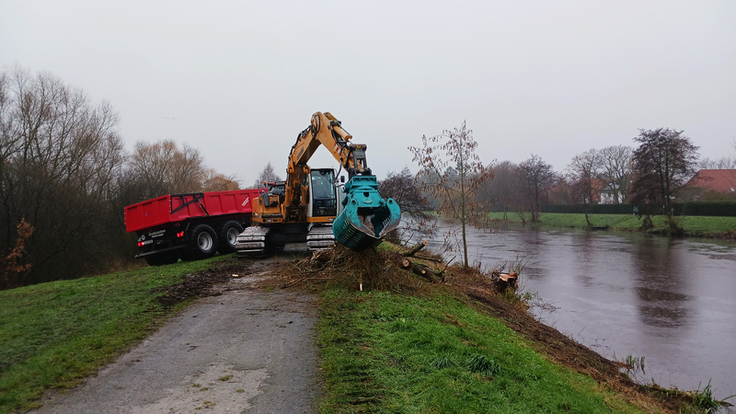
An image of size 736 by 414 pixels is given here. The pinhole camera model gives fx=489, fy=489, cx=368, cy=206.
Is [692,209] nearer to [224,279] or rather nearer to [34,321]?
A: [224,279]

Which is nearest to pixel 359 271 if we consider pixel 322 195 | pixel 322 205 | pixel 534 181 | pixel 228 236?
pixel 322 205

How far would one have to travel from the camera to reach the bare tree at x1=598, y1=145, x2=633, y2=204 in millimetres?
56500

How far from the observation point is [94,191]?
979 inches

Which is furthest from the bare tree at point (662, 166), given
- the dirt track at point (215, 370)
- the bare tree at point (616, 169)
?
the dirt track at point (215, 370)

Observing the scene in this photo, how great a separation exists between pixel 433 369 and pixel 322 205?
9.17 metres

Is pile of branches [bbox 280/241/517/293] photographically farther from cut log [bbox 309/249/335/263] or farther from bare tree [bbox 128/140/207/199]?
bare tree [bbox 128/140/207/199]

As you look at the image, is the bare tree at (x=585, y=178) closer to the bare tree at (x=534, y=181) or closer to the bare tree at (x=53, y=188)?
the bare tree at (x=534, y=181)

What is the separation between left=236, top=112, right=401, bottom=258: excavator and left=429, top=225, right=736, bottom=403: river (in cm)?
548

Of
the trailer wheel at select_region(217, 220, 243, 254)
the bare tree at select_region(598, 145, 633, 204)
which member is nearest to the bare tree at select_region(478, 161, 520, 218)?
the bare tree at select_region(598, 145, 633, 204)

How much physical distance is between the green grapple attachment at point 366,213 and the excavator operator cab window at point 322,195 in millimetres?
5503

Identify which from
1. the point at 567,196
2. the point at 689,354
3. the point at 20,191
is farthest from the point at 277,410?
the point at 567,196

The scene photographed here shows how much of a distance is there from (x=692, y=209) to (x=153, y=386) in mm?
43424

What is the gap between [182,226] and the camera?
53.1 feet

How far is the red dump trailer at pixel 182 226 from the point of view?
1580cm
